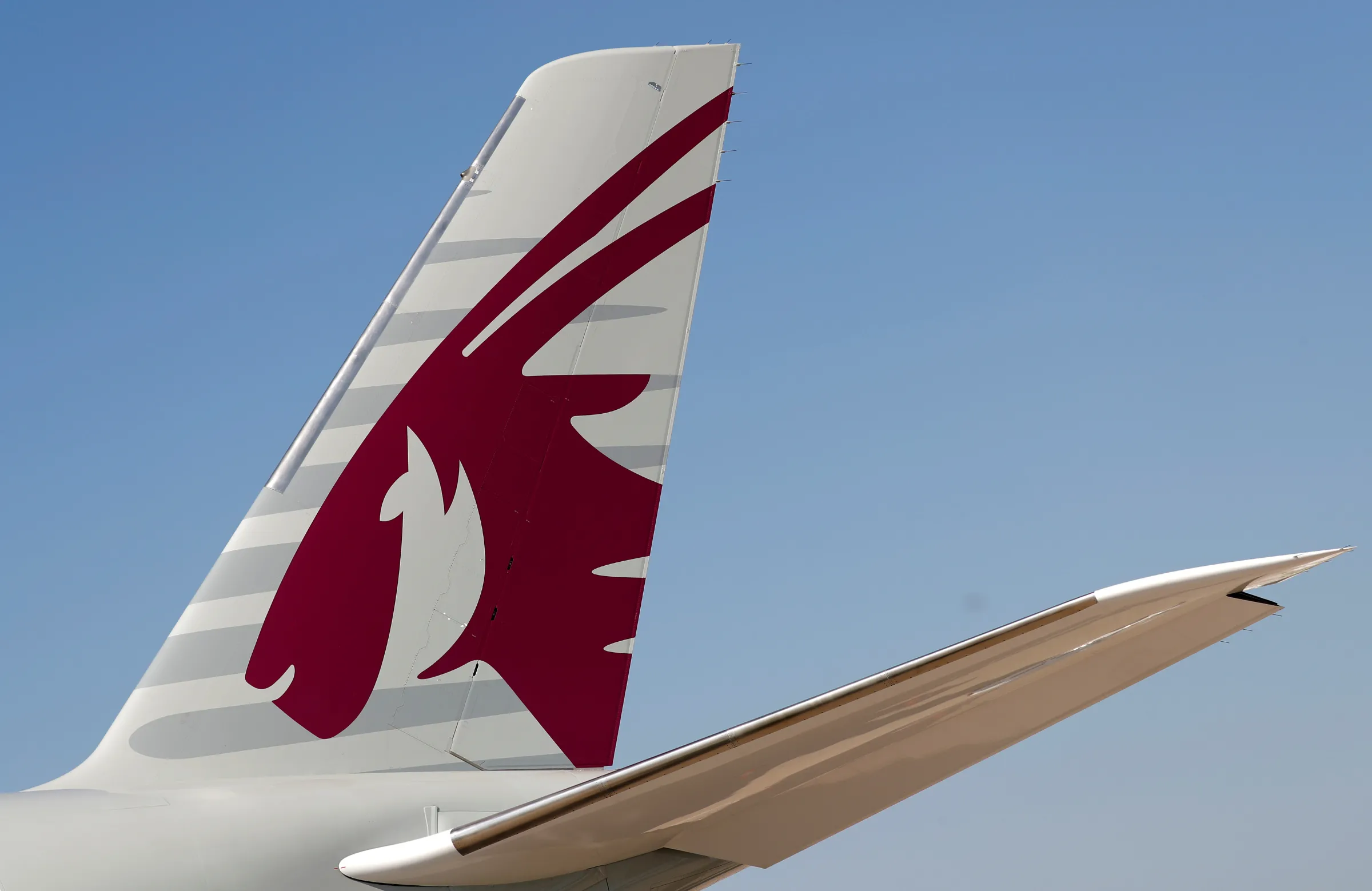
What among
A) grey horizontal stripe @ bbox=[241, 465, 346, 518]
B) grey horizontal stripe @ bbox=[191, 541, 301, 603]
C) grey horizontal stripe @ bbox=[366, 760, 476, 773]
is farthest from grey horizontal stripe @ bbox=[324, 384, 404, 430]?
grey horizontal stripe @ bbox=[366, 760, 476, 773]

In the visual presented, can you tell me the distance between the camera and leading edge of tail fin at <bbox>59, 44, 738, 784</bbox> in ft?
21.5

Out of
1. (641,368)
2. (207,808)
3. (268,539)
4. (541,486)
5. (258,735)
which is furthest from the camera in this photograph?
(641,368)

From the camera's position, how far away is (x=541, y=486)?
24.4 feet

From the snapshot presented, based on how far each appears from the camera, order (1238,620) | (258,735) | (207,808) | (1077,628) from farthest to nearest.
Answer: (258,735)
(207,808)
(1238,620)
(1077,628)

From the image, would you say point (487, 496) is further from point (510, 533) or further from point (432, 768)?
point (432, 768)

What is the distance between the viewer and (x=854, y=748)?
15.2 feet

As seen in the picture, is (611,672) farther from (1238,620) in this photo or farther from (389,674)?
(1238,620)

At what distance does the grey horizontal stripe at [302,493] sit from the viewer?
6.97 metres

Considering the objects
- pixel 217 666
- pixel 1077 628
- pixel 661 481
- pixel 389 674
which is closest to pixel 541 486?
pixel 661 481

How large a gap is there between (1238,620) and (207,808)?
15.2 feet

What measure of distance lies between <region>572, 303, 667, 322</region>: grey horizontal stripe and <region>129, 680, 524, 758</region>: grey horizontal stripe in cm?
254

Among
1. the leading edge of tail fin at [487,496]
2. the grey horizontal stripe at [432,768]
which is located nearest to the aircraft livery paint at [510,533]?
the leading edge of tail fin at [487,496]

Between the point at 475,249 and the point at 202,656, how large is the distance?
3071mm

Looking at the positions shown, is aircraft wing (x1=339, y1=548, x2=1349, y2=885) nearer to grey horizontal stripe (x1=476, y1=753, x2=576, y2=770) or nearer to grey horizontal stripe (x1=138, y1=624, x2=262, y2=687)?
grey horizontal stripe (x1=476, y1=753, x2=576, y2=770)
